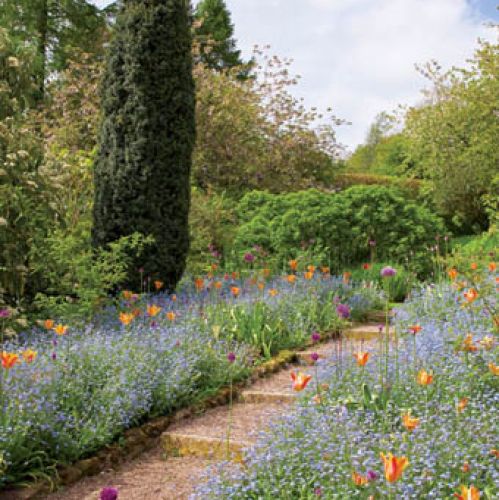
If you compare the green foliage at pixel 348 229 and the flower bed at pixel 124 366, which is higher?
the green foliage at pixel 348 229

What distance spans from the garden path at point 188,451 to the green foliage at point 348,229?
4.66 meters

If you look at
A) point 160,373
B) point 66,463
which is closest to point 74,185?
point 160,373

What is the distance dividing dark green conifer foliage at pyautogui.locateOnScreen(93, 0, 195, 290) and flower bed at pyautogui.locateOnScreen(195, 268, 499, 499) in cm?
322

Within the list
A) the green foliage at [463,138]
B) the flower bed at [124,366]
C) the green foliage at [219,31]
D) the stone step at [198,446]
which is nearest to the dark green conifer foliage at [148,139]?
the flower bed at [124,366]

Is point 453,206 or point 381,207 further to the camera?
point 453,206

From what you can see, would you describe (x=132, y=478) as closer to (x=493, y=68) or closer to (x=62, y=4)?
(x=493, y=68)

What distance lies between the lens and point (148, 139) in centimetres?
709

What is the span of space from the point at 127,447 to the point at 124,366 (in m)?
0.55

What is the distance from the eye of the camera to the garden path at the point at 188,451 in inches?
138

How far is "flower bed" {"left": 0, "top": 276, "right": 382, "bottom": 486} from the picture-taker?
142 inches

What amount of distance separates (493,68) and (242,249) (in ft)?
26.9

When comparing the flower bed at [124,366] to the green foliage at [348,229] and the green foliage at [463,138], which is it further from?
the green foliage at [463,138]

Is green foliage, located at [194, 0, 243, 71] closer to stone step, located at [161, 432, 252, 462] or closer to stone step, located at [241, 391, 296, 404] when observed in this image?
stone step, located at [241, 391, 296, 404]

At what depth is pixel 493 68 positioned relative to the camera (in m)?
14.6
